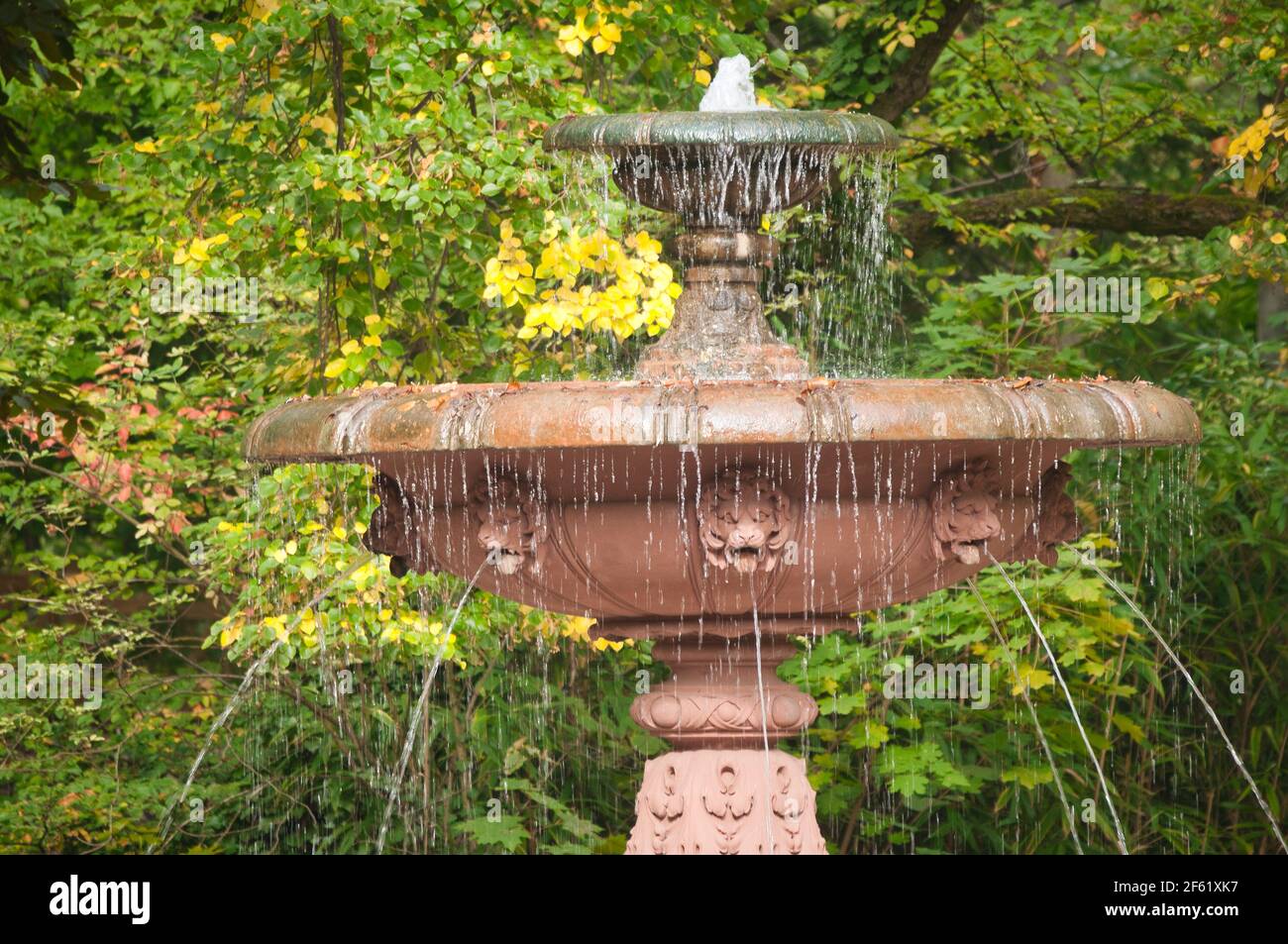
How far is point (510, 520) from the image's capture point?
442cm

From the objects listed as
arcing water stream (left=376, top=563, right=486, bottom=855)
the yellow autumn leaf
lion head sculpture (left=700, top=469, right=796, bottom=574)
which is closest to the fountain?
lion head sculpture (left=700, top=469, right=796, bottom=574)

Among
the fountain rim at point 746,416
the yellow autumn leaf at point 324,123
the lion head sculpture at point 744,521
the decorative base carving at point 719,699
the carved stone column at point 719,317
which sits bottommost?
the decorative base carving at point 719,699

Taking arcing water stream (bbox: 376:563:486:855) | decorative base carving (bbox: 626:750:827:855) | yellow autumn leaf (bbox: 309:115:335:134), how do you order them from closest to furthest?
decorative base carving (bbox: 626:750:827:855)
arcing water stream (bbox: 376:563:486:855)
yellow autumn leaf (bbox: 309:115:335:134)

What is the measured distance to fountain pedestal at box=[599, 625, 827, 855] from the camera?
4652mm

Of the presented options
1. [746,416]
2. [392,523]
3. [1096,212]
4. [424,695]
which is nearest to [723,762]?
[424,695]

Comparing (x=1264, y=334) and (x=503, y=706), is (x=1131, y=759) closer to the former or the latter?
(x=503, y=706)

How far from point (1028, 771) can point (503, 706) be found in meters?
2.33

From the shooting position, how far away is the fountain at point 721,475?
3.98 meters

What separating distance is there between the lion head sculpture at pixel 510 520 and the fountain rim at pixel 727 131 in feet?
3.39

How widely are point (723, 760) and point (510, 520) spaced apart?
88 centimetres

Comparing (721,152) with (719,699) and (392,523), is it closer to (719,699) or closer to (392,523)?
(392,523)

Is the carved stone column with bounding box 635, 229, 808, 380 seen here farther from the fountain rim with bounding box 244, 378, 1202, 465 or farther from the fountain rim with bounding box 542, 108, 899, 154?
the fountain rim with bounding box 244, 378, 1202, 465

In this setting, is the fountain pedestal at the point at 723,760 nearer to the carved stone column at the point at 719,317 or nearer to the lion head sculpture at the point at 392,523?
the lion head sculpture at the point at 392,523

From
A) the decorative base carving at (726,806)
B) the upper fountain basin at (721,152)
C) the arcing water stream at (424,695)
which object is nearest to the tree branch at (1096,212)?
the arcing water stream at (424,695)
